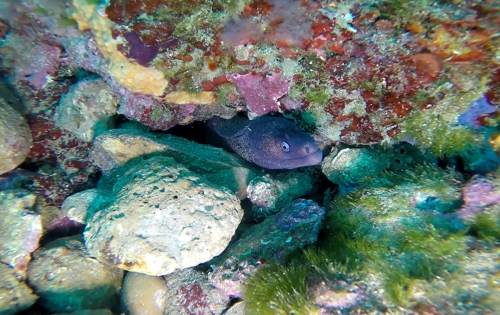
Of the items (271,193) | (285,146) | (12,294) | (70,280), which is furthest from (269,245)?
(12,294)

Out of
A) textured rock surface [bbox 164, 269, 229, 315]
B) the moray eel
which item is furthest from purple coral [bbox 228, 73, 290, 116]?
textured rock surface [bbox 164, 269, 229, 315]

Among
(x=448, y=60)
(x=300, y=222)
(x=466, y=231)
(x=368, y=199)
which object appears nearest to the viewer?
(x=466, y=231)

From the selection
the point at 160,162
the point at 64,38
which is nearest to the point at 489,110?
the point at 160,162

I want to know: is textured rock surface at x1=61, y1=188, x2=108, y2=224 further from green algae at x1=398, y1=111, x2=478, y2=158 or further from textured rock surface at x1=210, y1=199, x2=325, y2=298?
green algae at x1=398, y1=111, x2=478, y2=158

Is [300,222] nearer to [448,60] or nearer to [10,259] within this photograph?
[448,60]

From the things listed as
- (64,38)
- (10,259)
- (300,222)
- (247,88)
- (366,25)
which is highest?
(64,38)

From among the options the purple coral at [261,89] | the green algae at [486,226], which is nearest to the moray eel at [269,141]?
the purple coral at [261,89]
